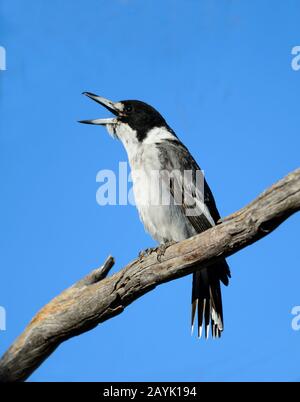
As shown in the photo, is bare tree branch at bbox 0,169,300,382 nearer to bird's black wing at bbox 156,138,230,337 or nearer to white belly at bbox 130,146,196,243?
white belly at bbox 130,146,196,243

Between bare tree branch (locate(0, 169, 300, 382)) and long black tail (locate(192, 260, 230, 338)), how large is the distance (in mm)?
1027

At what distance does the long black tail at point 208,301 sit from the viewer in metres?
6.48

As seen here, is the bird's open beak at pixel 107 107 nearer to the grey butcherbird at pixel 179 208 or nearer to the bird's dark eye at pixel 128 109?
the bird's dark eye at pixel 128 109

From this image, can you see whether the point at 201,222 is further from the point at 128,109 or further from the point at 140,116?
the point at 128,109

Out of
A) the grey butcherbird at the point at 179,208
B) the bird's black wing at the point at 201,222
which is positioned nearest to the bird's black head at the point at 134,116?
the grey butcherbird at the point at 179,208

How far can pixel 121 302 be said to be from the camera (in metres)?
5.41

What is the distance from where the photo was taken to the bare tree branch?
4992mm

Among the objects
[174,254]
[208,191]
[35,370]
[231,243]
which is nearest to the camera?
[231,243]

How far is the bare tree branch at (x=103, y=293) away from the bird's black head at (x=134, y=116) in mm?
2016

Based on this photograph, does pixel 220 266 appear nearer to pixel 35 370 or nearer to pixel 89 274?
pixel 89 274

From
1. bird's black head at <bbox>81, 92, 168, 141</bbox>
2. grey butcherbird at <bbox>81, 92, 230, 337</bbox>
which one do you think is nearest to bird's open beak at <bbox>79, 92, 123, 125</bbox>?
bird's black head at <bbox>81, 92, 168, 141</bbox>

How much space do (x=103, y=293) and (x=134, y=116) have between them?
2.59 meters
